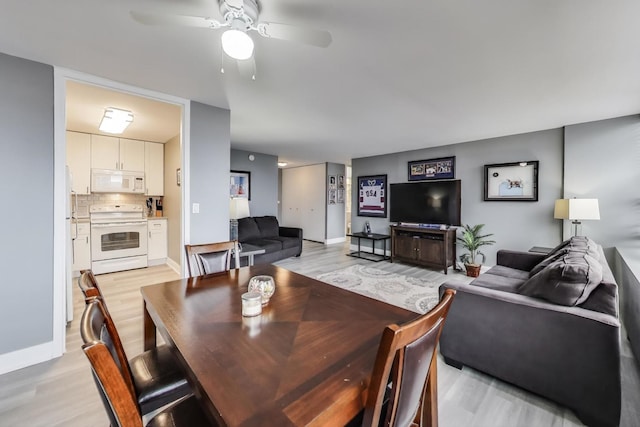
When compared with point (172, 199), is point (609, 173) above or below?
above

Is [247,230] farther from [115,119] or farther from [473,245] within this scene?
[473,245]

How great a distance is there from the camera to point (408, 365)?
770 mm

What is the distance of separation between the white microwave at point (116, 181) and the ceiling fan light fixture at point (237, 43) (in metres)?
4.40

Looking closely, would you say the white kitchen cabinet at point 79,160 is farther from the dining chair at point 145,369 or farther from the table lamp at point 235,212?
the dining chair at point 145,369

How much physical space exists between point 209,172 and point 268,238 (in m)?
2.95

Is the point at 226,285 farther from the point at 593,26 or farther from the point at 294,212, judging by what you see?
the point at 294,212

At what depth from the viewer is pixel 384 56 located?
2.05 metres

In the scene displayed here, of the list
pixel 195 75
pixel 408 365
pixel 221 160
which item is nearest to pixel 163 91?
pixel 195 75

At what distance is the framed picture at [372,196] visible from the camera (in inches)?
244

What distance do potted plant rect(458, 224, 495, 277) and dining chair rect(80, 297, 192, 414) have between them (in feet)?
14.7

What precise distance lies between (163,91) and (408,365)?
126 inches

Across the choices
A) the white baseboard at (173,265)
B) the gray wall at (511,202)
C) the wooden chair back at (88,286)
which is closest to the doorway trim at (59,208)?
the wooden chair back at (88,286)

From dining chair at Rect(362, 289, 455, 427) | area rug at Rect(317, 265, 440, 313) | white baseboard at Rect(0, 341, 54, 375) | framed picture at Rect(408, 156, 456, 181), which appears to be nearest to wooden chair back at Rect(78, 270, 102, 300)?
dining chair at Rect(362, 289, 455, 427)

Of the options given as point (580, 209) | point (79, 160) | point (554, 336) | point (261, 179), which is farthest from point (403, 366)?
point (261, 179)
